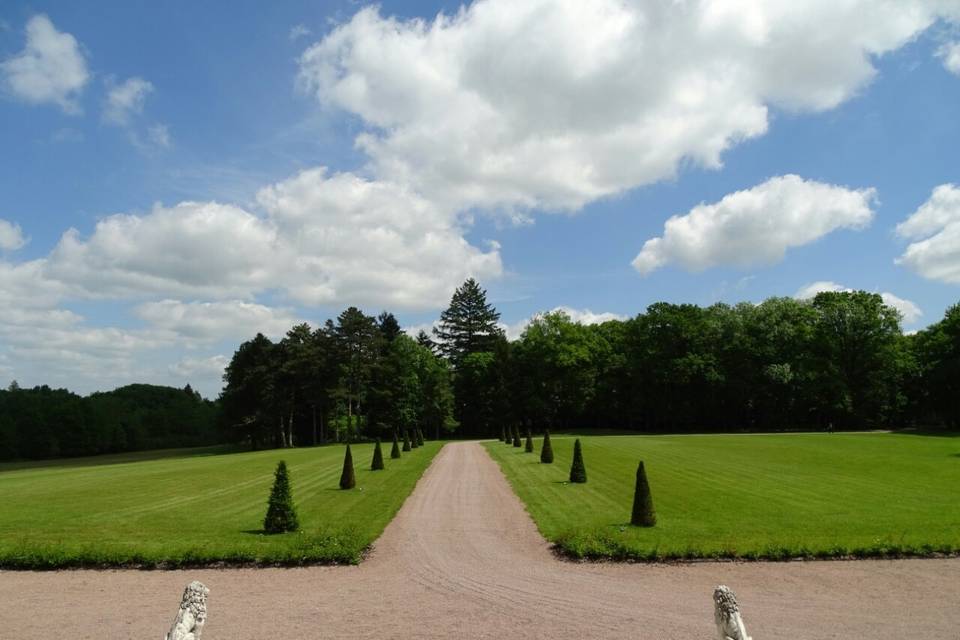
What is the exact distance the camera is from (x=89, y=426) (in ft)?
280

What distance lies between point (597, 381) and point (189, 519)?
67.1 metres

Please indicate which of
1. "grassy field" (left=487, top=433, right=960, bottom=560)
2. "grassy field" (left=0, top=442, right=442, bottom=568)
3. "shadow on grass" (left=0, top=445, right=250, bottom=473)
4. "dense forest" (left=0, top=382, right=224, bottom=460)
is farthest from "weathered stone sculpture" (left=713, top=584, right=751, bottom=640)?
"dense forest" (left=0, top=382, right=224, bottom=460)

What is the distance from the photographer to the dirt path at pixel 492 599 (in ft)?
33.1

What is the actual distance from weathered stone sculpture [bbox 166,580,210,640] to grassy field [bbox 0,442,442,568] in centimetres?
839

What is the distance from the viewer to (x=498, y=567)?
14.0 meters

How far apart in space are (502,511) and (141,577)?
1102cm

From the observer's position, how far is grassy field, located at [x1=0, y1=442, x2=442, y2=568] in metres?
14.7

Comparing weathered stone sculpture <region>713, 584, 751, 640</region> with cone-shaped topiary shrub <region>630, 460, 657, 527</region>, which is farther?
cone-shaped topiary shrub <region>630, 460, 657, 527</region>

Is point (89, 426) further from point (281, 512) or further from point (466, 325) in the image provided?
point (281, 512)

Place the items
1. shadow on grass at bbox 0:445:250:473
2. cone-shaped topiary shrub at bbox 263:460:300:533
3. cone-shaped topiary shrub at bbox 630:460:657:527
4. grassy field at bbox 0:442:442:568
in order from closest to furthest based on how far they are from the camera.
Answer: grassy field at bbox 0:442:442:568
cone-shaped topiary shrub at bbox 263:460:300:533
cone-shaped topiary shrub at bbox 630:460:657:527
shadow on grass at bbox 0:445:250:473

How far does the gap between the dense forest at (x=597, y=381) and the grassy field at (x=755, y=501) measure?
2657 centimetres

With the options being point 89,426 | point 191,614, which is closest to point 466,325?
point 89,426

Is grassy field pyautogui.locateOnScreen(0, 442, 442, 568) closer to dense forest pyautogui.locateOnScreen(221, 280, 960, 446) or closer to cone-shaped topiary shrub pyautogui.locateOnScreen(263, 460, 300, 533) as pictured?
cone-shaped topiary shrub pyautogui.locateOnScreen(263, 460, 300, 533)

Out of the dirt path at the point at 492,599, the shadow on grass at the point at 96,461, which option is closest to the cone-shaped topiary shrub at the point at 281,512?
the dirt path at the point at 492,599
